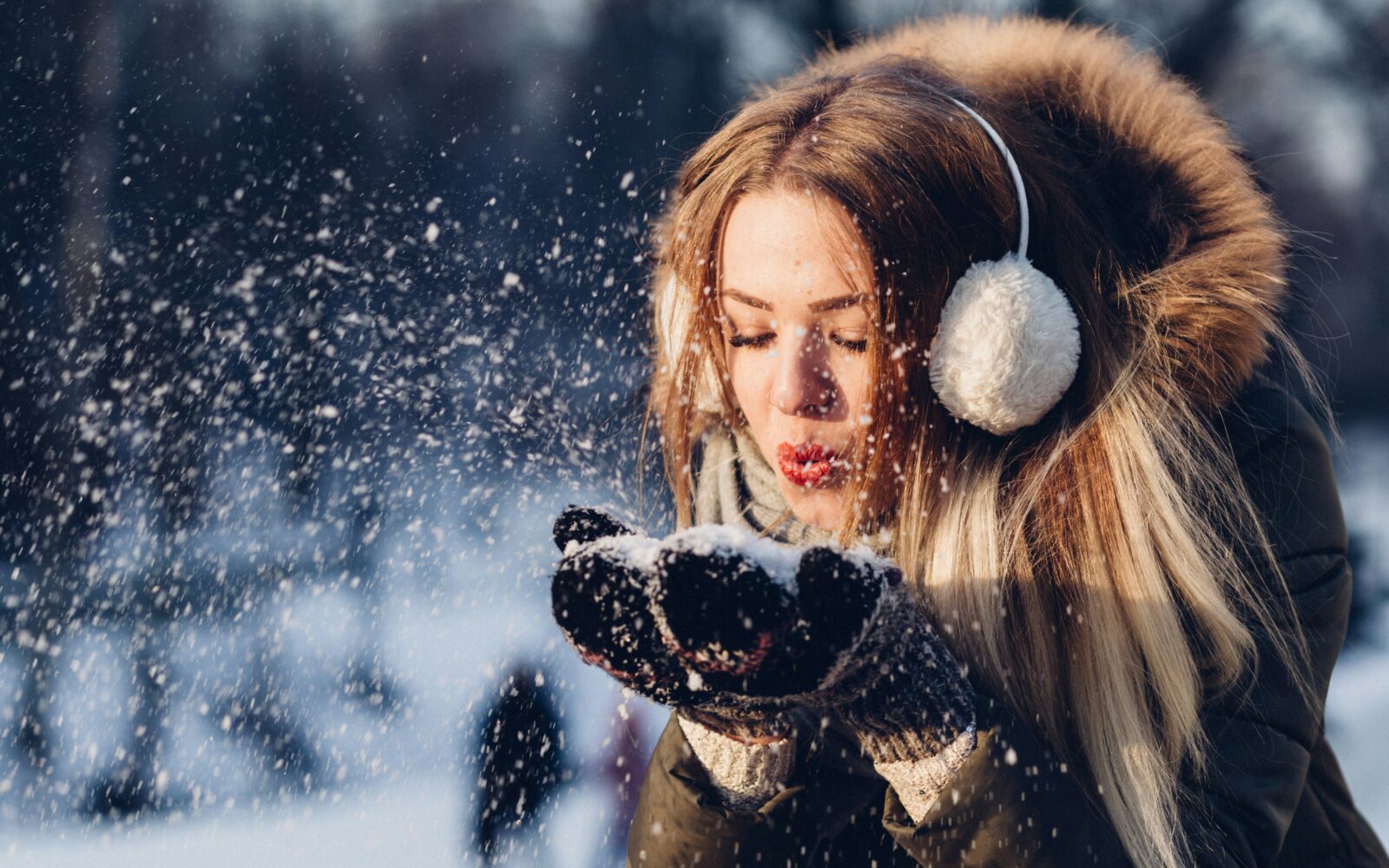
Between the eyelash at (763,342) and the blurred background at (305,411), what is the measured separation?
1.66 meters

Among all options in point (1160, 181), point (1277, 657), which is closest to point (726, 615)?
point (1277, 657)

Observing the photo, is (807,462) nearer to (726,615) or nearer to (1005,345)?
(1005,345)

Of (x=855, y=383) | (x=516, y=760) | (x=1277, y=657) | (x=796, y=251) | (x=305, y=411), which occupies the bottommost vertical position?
(x=516, y=760)

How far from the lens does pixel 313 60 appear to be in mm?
3703

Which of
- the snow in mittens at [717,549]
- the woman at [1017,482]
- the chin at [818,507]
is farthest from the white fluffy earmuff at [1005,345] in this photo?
the snow in mittens at [717,549]

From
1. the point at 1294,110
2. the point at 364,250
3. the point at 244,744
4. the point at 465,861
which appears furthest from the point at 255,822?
the point at 1294,110

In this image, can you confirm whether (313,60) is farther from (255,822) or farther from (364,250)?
(255,822)

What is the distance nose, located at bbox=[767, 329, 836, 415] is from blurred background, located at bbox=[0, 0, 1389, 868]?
68.6 inches

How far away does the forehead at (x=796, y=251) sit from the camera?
1204 mm

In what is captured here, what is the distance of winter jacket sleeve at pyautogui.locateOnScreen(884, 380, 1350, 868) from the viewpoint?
1.06m

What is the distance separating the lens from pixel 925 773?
1099mm

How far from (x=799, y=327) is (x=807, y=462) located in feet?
0.61

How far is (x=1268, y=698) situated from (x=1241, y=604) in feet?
0.36

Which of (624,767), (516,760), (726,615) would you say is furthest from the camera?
(516,760)
